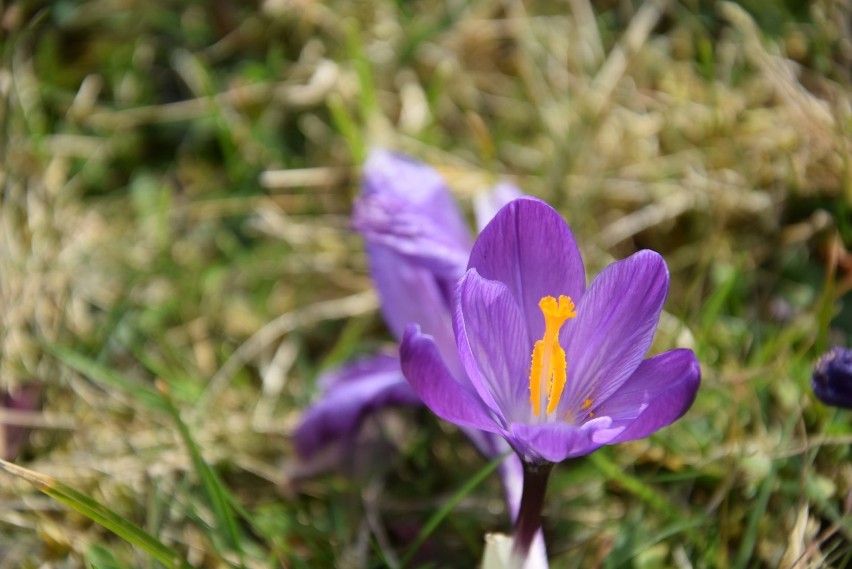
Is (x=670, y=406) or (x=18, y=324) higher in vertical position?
(x=670, y=406)

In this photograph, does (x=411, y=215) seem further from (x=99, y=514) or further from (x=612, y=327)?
(x=99, y=514)

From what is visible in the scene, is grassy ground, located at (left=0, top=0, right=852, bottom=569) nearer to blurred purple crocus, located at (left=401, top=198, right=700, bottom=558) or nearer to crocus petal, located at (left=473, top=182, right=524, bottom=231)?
blurred purple crocus, located at (left=401, top=198, right=700, bottom=558)

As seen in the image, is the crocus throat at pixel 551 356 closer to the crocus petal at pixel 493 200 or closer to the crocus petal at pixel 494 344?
the crocus petal at pixel 494 344

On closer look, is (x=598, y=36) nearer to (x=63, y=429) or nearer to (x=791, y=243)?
(x=791, y=243)

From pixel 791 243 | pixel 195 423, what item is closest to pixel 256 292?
pixel 195 423

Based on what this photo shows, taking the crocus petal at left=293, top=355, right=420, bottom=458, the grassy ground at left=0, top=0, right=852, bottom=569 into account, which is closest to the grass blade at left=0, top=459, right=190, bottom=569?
the grassy ground at left=0, top=0, right=852, bottom=569

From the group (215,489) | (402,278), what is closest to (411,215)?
(402,278)

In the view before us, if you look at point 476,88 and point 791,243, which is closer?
point 791,243
